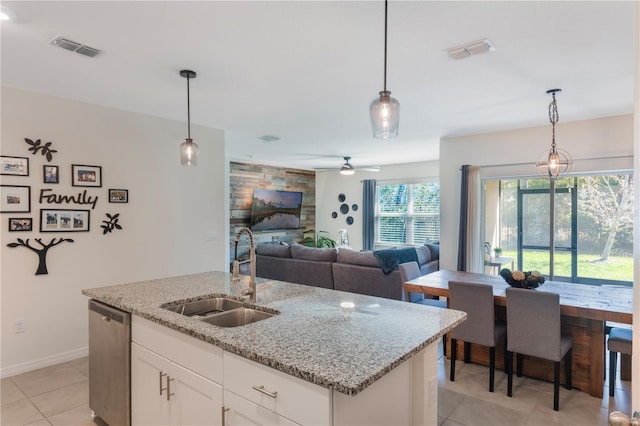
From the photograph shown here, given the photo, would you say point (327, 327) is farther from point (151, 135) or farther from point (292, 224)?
point (292, 224)

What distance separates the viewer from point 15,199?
3207 millimetres

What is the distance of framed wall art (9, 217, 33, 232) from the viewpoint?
126 inches

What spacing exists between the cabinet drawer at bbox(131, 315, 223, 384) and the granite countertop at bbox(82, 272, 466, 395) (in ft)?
0.21

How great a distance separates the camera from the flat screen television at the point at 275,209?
25.4 ft

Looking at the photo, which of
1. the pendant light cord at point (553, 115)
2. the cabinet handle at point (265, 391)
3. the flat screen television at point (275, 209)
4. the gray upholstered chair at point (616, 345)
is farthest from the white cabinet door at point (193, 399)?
the flat screen television at point (275, 209)

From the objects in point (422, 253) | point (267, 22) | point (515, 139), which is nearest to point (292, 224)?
point (422, 253)

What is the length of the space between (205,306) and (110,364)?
69cm

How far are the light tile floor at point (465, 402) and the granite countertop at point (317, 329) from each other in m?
1.03

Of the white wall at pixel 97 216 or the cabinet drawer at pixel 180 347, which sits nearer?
the cabinet drawer at pixel 180 347

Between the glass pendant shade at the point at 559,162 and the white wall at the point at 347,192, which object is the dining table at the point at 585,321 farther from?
the white wall at the point at 347,192

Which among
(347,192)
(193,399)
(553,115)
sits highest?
(553,115)

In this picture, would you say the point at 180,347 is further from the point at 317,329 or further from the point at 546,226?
the point at 546,226

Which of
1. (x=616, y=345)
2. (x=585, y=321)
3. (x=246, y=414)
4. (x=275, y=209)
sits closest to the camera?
(x=246, y=414)

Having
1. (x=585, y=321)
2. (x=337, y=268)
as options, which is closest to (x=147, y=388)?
(x=585, y=321)
